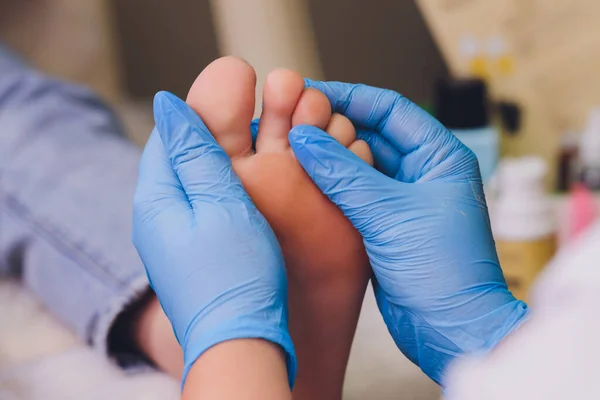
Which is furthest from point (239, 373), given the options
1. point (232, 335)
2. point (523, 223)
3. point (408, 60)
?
point (408, 60)

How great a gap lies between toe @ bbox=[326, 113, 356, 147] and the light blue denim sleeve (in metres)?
0.25

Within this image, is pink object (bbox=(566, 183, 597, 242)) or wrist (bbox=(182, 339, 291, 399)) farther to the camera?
pink object (bbox=(566, 183, 597, 242))

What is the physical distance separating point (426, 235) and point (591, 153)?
0.63m

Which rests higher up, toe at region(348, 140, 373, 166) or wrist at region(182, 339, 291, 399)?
toe at region(348, 140, 373, 166)

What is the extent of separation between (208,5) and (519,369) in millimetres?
1322

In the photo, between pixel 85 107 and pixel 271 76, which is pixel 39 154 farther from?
pixel 271 76

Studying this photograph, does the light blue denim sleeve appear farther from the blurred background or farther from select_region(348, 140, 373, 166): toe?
select_region(348, 140, 373, 166): toe

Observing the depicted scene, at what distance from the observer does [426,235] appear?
50cm

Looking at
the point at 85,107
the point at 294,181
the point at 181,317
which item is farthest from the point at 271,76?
the point at 85,107

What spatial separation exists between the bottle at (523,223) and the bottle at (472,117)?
0.20 ft

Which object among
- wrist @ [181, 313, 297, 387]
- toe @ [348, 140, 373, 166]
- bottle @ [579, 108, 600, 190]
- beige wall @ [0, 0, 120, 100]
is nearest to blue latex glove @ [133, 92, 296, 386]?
wrist @ [181, 313, 297, 387]

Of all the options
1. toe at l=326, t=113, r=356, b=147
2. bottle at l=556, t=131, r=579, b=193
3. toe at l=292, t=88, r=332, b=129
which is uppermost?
toe at l=292, t=88, r=332, b=129

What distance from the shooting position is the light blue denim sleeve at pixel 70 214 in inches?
26.5

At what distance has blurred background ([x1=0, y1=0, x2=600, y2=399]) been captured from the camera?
0.96m
